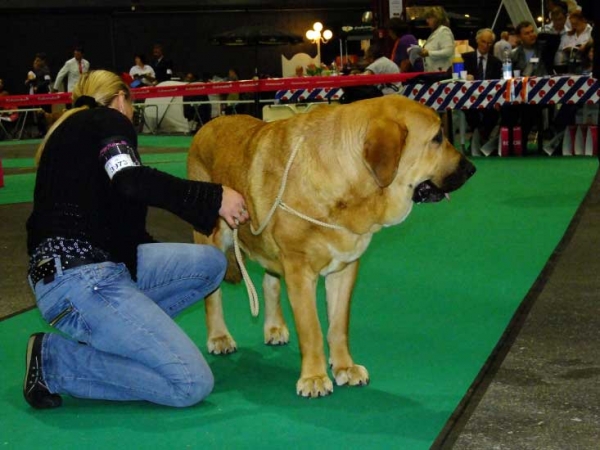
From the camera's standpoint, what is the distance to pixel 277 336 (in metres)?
4.52

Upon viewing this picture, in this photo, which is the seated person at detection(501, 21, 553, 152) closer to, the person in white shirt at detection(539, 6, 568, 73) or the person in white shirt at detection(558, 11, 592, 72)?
the person in white shirt at detection(539, 6, 568, 73)

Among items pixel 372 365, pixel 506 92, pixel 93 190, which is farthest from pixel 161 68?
pixel 93 190

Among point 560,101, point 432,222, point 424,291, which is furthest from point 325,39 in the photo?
point 424,291

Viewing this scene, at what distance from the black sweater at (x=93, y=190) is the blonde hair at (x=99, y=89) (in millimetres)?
146

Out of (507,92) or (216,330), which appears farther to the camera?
(507,92)

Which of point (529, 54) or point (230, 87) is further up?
point (529, 54)

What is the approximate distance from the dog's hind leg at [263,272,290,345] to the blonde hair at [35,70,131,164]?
1.24 meters

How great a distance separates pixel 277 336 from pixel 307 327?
2.79ft

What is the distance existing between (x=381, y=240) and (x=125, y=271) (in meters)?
3.51

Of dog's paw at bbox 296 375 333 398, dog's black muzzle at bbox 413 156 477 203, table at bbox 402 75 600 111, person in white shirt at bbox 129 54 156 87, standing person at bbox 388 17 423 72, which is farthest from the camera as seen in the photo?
person in white shirt at bbox 129 54 156 87

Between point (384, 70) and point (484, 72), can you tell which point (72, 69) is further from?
point (484, 72)

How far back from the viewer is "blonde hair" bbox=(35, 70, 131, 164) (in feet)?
12.3

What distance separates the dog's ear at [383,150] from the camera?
3391 mm

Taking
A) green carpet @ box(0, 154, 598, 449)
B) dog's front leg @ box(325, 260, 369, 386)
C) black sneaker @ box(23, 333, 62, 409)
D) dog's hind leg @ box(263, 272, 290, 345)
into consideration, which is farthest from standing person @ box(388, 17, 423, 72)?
black sneaker @ box(23, 333, 62, 409)
